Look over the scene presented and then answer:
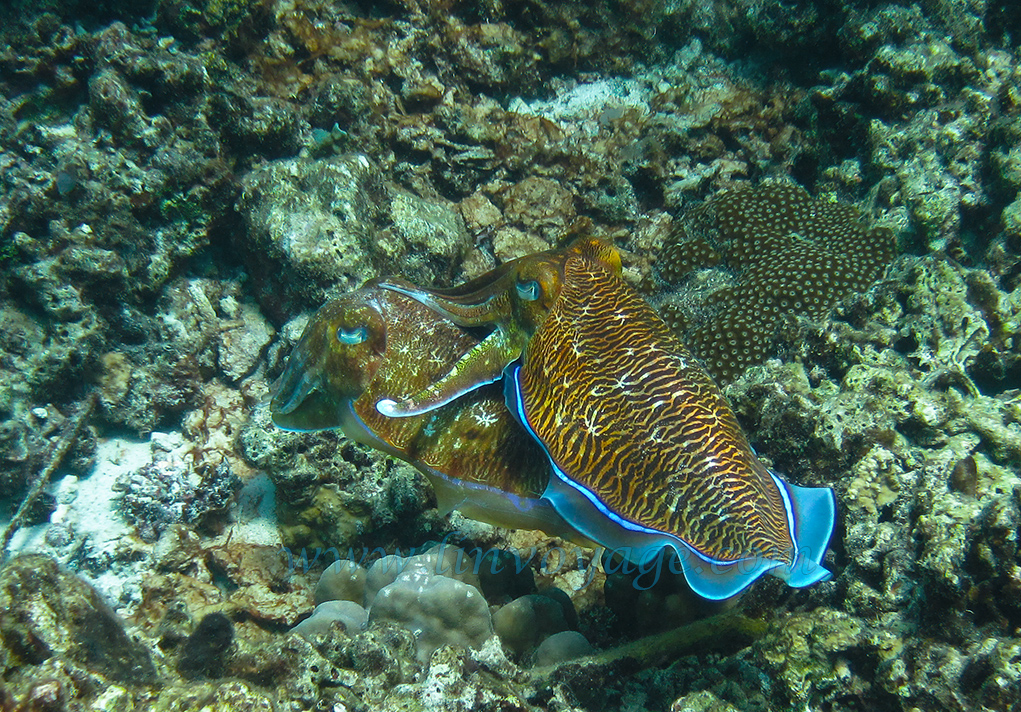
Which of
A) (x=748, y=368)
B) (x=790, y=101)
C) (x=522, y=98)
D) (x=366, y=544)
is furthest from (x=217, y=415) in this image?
(x=790, y=101)

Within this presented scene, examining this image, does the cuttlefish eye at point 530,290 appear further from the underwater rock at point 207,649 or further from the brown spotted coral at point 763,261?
the underwater rock at point 207,649

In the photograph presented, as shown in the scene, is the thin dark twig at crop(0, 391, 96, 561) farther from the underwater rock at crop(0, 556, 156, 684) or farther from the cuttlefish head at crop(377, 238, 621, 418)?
the cuttlefish head at crop(377, 238, 621, 418)

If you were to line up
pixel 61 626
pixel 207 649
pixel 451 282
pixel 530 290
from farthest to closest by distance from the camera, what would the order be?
pixel 451 282 < pixel 530 290 < pixel 207 649 < pixel 61 626

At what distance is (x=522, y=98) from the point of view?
7730 millimetres

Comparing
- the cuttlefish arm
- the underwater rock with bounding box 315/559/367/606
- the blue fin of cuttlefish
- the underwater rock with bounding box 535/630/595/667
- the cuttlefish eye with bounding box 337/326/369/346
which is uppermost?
the cuttlefish eye with bounding box 337/326/369/346

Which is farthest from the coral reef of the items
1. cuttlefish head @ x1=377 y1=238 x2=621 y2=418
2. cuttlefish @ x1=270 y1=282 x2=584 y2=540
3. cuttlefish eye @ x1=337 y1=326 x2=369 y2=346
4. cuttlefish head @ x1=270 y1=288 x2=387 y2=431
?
cuttlefish eye @ x1=337 y1=326 x2=369 y2=346

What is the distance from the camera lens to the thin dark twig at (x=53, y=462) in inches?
194

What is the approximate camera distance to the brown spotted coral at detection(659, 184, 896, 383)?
474 centimetres

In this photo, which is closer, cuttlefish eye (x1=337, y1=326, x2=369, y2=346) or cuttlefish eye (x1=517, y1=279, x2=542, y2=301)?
cuttlefish eye (x1=517, y1=279, x2=542, y2=301)

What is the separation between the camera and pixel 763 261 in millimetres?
5324

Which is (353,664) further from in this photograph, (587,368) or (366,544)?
(587,368)

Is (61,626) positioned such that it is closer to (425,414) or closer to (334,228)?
(425,414)

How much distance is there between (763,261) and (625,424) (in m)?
3.24

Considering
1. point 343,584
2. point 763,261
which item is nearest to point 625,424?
point 343,584
